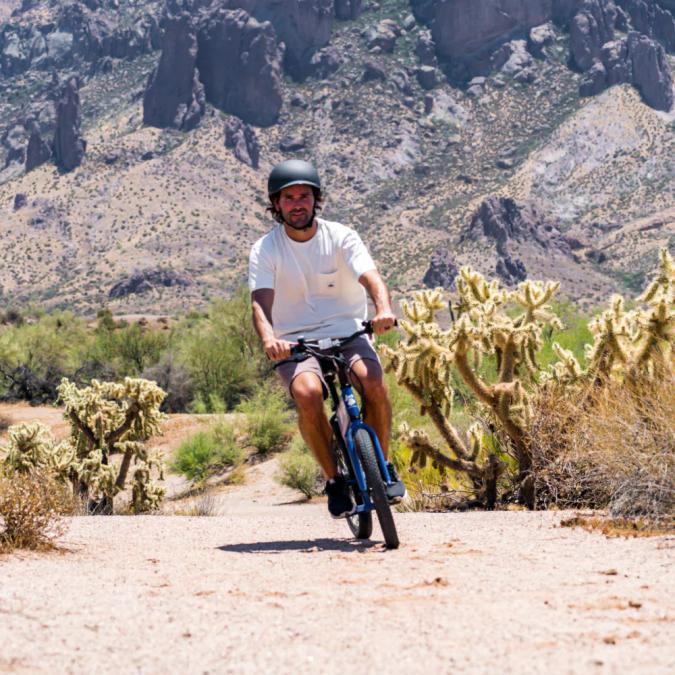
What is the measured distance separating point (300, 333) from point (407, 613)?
2.67 meters

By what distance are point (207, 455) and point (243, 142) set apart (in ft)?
434

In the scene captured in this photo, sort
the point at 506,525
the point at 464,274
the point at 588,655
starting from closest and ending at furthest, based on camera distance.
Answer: the point at 588,655, the point at 506,525, the point at 464,274

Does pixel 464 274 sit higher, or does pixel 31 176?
pixel 31 176

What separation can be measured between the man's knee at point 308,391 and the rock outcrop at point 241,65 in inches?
6285

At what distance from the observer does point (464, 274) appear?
950cm

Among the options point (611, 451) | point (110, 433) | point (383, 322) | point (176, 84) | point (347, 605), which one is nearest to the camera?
point (347, 605)

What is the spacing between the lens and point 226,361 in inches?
1101

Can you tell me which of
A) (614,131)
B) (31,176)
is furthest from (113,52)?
(614,131)

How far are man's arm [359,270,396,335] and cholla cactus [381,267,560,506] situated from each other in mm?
2361

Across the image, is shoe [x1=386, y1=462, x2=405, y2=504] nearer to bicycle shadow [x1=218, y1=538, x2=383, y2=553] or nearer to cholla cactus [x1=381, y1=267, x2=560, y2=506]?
bicycle shadow [x1=218, y1=538, x2=383, y2=553]

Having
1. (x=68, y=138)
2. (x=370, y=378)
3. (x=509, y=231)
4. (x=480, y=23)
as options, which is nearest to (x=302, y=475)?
(x=370, y=378)

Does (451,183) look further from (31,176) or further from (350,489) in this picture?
(350,489)

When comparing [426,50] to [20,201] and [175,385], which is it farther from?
[175,385]

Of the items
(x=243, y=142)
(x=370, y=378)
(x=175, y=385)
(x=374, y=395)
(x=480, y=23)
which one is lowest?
(x=175, y=385)
